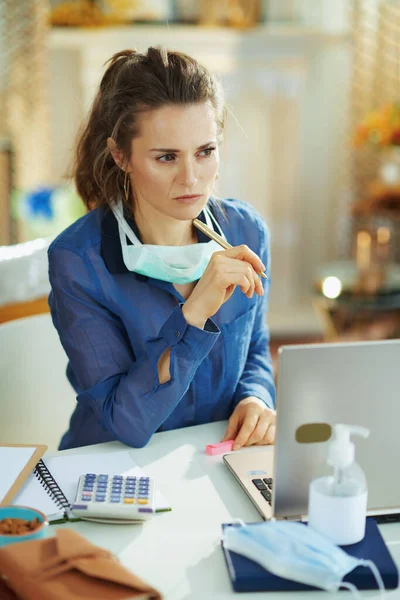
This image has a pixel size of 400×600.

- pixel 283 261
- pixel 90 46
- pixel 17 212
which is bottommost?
pixel 283 261

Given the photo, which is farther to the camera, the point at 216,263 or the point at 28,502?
the point at 216,263

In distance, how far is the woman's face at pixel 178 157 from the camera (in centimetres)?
131

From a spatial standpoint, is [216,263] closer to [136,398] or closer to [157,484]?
[136,398]

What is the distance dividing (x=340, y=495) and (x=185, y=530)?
22cm

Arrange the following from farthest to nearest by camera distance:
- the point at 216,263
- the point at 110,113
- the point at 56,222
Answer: the point at 56,222
the point at 110,113
the point at 216,263

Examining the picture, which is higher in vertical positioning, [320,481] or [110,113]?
[110,113]

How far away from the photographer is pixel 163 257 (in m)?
1.42

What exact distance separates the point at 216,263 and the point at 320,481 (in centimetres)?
45

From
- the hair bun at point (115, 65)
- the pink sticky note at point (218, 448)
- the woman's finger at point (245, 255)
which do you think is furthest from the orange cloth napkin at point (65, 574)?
the hair bun at point (115, 65)

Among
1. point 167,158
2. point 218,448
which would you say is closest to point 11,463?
point 218,448

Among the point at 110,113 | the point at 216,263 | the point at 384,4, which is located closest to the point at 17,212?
the point at 384,4

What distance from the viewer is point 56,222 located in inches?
141

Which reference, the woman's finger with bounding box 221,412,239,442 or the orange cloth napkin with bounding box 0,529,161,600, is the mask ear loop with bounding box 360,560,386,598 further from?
the woman's finger with bounding box 221,412,239,442

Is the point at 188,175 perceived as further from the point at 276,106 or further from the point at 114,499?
the point at 276,106
